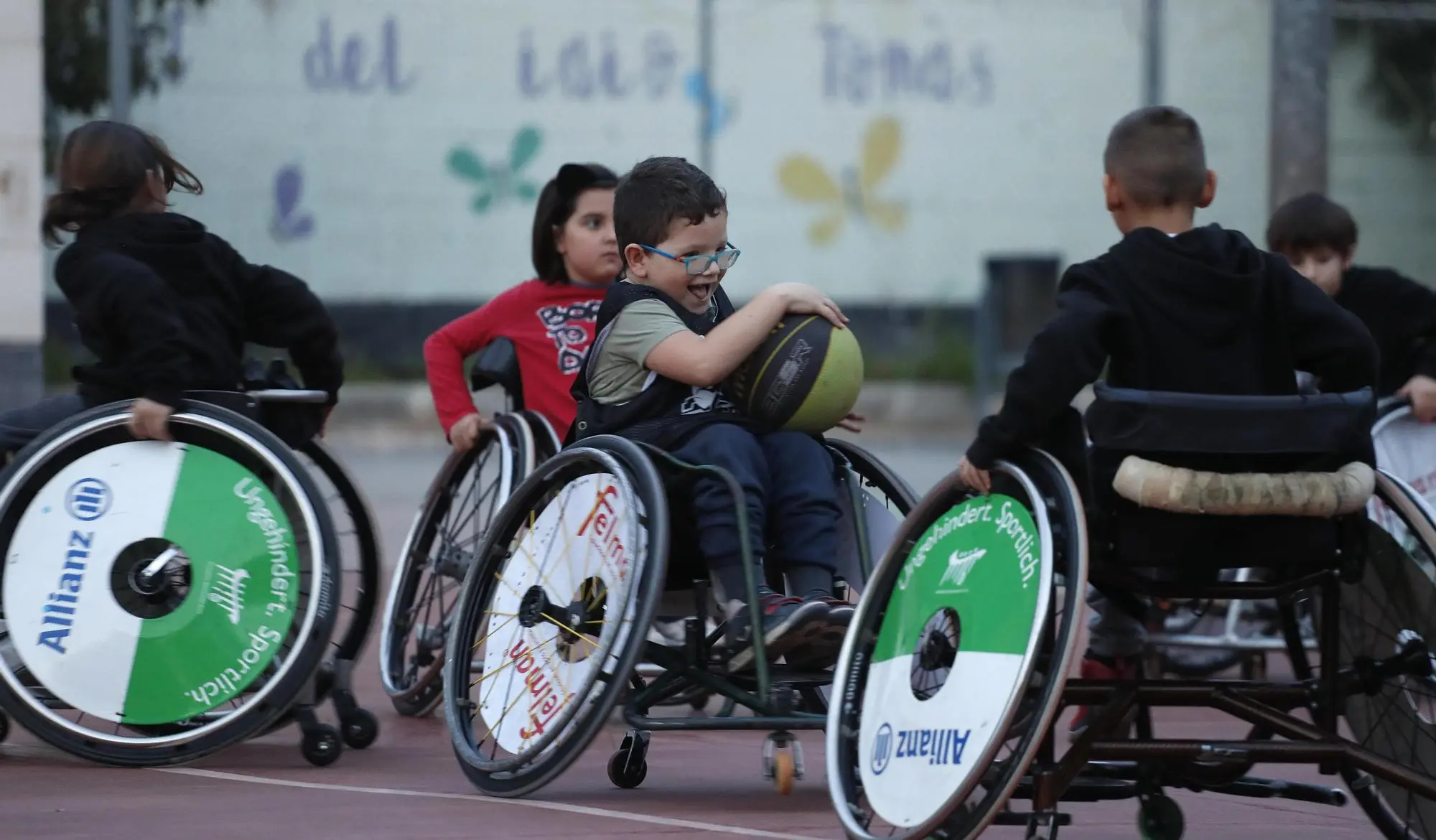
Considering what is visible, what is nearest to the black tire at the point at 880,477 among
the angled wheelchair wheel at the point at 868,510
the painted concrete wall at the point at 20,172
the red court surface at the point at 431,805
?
the angled wheelchair wheel at the point at 868,510

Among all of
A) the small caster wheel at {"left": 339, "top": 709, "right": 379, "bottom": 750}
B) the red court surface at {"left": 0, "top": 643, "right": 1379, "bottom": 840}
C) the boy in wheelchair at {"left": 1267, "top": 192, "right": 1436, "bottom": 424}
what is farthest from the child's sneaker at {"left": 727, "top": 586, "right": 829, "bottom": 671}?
the boy in wheelchair at {"left": 1267, "top": 192, "right": 1436, "bottom": 424}

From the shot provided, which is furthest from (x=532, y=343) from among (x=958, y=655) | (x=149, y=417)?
(x=958, y=655)

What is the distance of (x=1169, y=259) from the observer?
3867 mm

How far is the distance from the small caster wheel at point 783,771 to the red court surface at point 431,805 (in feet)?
0.22

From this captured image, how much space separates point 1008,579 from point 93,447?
2.28 metres

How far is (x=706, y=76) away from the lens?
15.1 m

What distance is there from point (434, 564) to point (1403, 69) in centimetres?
1027

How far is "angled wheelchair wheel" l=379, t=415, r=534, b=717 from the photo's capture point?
235 inches

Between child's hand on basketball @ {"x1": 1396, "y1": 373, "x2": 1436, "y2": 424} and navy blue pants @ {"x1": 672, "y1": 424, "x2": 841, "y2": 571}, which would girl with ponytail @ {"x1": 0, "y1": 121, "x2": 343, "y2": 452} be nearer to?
navy blue pants @ {"x1": 672, "y1": 424, "x2": 841, "y2": 571}

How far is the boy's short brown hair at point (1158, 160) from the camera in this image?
159 inches

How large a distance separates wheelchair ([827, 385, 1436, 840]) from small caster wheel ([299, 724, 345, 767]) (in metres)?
1.53

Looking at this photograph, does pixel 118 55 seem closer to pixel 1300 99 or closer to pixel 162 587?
pixel 1300 99

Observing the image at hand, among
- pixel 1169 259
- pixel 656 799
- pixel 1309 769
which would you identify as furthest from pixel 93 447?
pixel 1309 769

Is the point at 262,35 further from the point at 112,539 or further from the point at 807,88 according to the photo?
the point at 112,539
